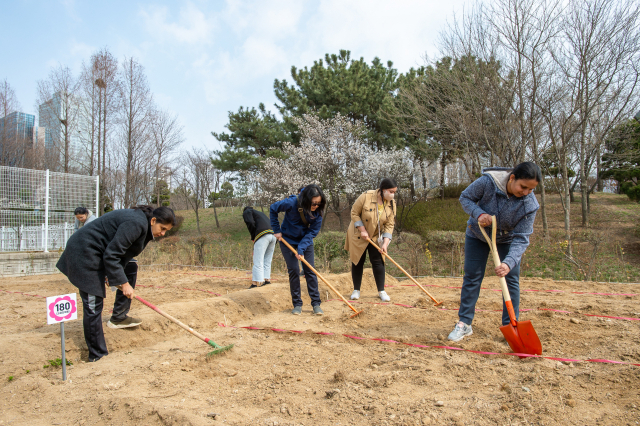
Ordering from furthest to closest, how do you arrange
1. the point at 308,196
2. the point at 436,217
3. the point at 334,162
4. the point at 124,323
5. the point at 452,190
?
the point at 452,190
the point at 334,162
the point at 436,217
the point at 308,196
the point at 124,323

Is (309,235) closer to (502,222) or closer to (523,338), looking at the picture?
(502,222)

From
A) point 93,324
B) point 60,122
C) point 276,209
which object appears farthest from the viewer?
point 60,122

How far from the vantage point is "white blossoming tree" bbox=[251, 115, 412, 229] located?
18.4 metres

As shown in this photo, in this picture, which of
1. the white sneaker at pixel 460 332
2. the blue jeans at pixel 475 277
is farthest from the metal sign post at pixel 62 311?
the blue jeans at pixel 475 277

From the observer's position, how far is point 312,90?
19.3 m

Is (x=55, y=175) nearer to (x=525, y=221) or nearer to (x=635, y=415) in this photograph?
(x=525, y=221)

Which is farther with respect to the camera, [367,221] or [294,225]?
[367,221]

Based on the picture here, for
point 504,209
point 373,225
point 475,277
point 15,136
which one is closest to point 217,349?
point 475,277

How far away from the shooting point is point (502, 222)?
3229 mm

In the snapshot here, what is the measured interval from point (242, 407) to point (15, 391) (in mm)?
1680

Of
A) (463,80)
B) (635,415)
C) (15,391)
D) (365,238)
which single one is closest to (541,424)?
(635,415)

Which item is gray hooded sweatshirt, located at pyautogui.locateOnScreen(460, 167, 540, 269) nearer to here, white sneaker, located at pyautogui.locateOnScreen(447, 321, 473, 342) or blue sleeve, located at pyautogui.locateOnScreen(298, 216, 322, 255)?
white sneaker, located at pyautogui.locateOnScreen(447, 321, 473, 342)

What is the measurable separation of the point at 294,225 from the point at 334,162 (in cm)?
1455

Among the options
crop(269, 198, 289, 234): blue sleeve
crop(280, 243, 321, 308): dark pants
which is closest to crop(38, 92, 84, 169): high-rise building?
crop(269, 198, 289, 234): blue sleeve
